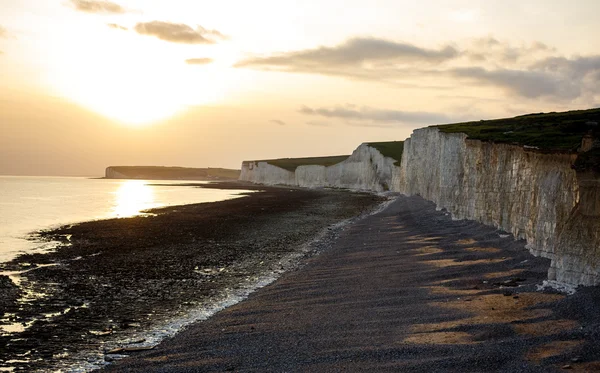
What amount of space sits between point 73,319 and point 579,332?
11.6 metres

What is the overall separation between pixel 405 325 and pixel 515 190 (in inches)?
480

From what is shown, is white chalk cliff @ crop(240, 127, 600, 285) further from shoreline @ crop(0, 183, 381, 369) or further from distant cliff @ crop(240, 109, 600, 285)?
shoreline @ crop(0, 183, 381, 369)

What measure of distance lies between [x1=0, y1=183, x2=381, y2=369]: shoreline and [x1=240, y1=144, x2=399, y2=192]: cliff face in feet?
232

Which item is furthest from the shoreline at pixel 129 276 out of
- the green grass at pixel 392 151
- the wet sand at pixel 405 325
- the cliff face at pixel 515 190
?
the green grass at pixel 392 151

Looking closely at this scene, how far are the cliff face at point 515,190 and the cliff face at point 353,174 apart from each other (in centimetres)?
6288

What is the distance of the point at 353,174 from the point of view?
131m

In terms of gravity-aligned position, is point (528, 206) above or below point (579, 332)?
above

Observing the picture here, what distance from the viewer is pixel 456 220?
31547mm

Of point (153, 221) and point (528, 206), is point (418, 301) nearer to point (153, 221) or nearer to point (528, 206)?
point (528, 206)

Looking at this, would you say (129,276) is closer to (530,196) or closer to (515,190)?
(530,196)

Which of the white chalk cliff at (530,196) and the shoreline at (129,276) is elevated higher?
the white chalk cliff at (530,196)

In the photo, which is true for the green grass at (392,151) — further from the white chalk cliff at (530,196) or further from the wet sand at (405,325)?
the wet sand at (405,325)

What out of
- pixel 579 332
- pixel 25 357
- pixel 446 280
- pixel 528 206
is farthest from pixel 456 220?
pixel 25 357

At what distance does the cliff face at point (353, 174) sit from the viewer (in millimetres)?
114338
